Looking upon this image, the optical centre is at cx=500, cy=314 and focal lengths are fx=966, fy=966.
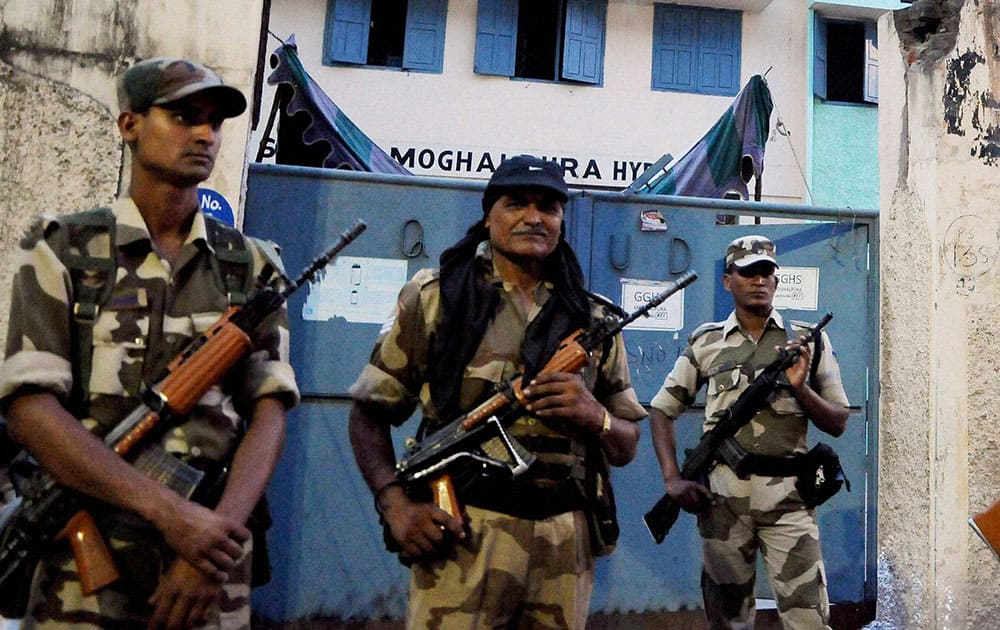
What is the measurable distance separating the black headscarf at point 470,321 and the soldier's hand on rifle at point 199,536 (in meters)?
0.86

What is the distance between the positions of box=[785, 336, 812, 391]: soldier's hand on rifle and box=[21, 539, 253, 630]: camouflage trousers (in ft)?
9.43

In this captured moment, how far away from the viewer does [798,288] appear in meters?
5.58

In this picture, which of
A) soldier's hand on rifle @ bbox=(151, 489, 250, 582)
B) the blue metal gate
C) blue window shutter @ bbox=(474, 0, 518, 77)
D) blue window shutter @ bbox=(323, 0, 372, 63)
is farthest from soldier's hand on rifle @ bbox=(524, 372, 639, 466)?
blue window shutter @ bbox=(323, 0, 372, 63)

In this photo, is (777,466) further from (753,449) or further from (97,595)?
(97,595)

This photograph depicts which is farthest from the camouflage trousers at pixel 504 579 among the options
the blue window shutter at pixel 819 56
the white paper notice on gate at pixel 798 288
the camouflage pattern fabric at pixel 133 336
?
the blue window shutter at pixel 819 56

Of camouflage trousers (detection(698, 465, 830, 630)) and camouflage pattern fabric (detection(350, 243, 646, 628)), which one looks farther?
camouflage trousers (detection(698, 465, 830, 630))

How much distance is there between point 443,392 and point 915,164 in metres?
3.60

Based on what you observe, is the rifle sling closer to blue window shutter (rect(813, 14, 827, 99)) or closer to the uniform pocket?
the uniform pocket

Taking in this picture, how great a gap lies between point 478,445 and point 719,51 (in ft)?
41.9

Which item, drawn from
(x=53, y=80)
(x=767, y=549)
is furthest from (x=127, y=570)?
(x=767, y=549)

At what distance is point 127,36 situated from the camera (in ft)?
13.1

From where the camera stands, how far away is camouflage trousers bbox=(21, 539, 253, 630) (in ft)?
6.05

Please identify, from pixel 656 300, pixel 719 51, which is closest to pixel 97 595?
pixel 656 300

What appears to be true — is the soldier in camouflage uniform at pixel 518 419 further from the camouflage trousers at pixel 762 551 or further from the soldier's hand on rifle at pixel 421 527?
the camouflage trousers at pixel 762 551
